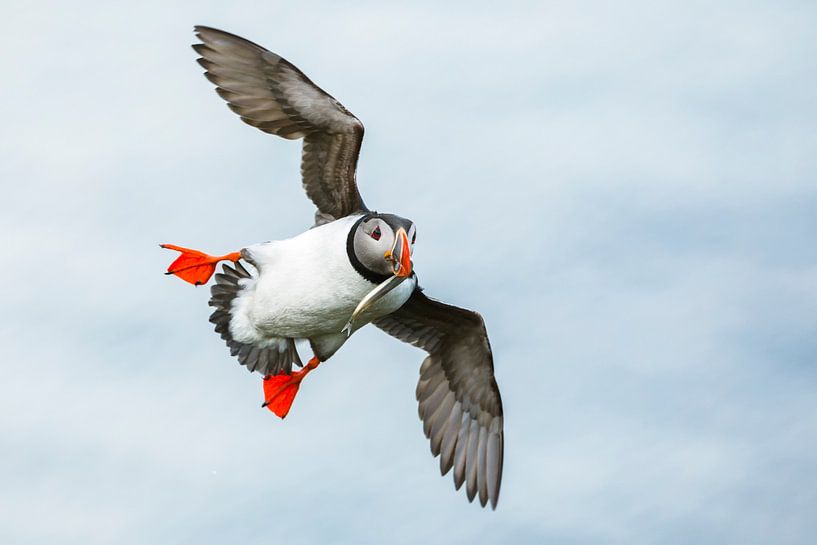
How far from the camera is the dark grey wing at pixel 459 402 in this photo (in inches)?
604

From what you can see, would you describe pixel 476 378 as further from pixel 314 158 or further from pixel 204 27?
pixel 204 27

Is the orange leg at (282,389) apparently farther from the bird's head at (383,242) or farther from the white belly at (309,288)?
the bird's head at (383,242)

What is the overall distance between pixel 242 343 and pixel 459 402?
3.00m

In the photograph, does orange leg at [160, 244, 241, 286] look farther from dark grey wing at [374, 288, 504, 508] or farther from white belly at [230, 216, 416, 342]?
dark grey wing at [374, 288, 504, 508]

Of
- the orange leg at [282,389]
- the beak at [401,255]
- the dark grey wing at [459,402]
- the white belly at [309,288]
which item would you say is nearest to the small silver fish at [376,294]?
the white belly at [309,288]

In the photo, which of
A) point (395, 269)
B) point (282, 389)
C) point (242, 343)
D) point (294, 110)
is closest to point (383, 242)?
point (395, 269)

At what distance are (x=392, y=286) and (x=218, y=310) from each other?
7.04 feet

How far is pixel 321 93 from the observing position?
13391 mm

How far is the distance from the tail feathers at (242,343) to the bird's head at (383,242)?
5.67 ft

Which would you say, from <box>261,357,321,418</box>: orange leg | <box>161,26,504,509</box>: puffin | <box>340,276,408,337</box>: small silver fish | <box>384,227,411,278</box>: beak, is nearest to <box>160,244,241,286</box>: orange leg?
<box>161,26,504,509</box>: puffin

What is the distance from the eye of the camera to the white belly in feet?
41.8

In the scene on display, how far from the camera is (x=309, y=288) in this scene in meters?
12.8

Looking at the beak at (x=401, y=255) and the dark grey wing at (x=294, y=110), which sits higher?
the dark grey wing at (x=294, y=110)

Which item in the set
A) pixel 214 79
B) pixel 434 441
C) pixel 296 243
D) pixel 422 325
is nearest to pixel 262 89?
pixel 214 79
